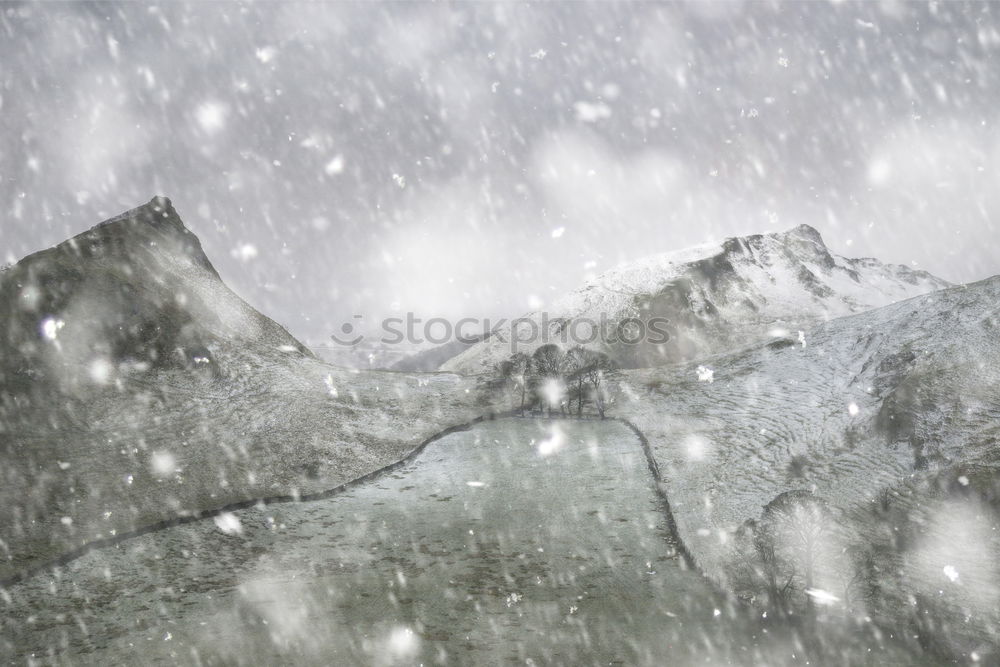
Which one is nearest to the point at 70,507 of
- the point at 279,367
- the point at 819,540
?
the point at 279,367

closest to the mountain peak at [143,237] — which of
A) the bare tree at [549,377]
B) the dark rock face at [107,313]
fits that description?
the dark rock face at [107,313]

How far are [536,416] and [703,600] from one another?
2955 centimetres

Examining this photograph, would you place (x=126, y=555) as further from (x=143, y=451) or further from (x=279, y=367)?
(x=279, y=367)

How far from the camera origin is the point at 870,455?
28516 mm

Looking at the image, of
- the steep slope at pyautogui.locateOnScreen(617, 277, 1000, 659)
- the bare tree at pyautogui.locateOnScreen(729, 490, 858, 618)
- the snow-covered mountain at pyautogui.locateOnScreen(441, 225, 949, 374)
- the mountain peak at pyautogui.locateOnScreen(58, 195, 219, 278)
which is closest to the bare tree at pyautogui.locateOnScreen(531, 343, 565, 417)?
the steep slope at pyautogui.locateOnScreen(617, 277, 1000, 659)

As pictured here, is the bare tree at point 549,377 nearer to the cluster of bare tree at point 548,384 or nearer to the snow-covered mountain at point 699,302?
the cluster of bare tree at point 548,384

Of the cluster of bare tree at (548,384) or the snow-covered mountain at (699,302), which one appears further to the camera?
the snow-covered mountain at (699,302)

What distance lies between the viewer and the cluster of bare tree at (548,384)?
1891 inches

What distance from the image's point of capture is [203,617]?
1483 centimetres

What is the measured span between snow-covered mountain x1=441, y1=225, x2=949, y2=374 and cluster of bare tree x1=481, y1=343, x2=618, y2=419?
219 ft

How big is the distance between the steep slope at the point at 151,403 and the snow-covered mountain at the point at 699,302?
7515 centimetres

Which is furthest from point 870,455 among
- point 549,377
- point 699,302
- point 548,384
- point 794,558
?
point 699,302

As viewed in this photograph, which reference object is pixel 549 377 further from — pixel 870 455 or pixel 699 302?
pixel 699 302

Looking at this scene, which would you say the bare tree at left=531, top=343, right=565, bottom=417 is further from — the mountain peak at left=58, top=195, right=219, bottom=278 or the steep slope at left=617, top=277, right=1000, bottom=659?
the mountain peak at left=58, top=195, right=219, bottom=278
